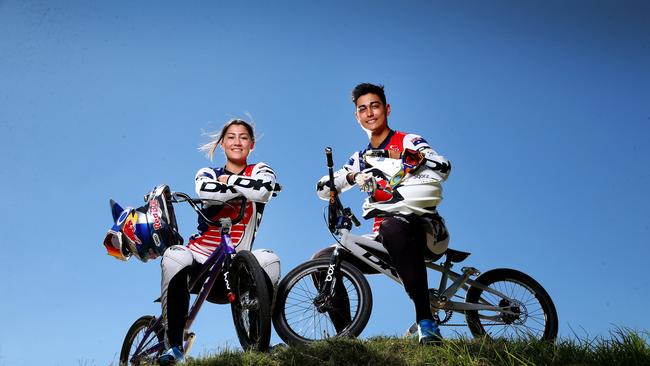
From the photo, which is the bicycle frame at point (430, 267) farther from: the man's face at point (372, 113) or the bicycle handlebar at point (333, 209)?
the man's face at point (372, 113)

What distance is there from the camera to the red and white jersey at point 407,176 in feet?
18.9

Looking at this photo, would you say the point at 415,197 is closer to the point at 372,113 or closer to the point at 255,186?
the point at 372,113

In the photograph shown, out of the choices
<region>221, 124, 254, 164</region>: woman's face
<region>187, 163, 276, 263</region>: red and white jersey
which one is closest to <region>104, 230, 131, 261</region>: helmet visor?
<region>187, 163, 276, 263</region>: red and white jersey

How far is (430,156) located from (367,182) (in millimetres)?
579

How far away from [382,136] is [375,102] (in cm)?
31

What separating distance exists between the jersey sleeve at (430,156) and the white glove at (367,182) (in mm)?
425

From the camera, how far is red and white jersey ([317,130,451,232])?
576 cm

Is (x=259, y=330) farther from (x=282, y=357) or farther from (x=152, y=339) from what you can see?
(x=152, y=339)

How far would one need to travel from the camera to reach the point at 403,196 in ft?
18.7

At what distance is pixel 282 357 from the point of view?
17.1 feet

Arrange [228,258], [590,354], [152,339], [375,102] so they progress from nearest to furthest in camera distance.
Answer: [590,354], [228,258], [375,102], [152,339]

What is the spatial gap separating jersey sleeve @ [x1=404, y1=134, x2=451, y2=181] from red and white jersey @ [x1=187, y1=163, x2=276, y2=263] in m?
1.26

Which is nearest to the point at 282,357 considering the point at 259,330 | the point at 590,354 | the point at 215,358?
the point at 259,330

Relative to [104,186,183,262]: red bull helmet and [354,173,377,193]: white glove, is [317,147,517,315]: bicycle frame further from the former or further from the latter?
[104,186,183,262]: red bull helmet
